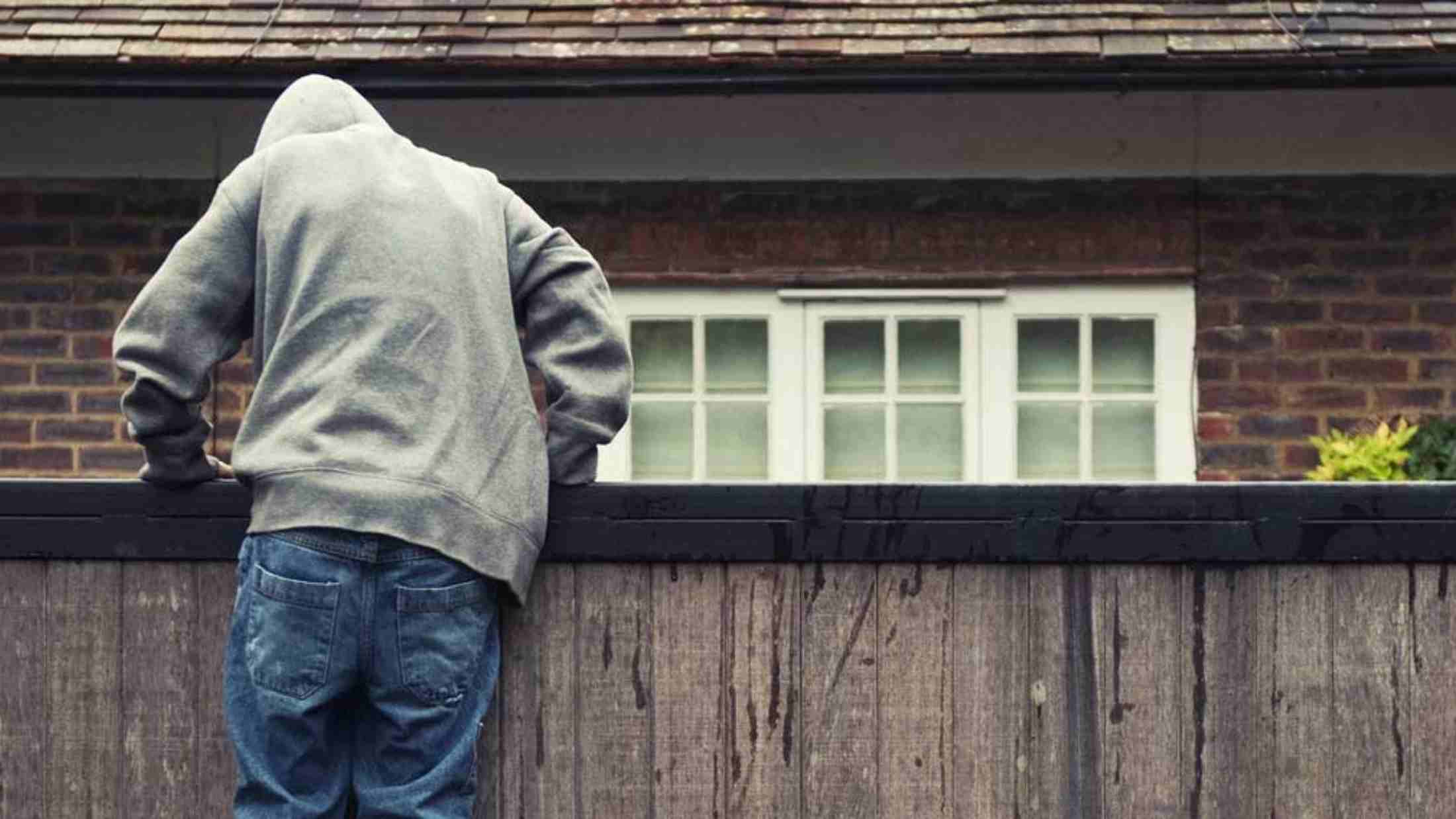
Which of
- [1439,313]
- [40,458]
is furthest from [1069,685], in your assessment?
[40,458]

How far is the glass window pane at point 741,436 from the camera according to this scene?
6.90 metres

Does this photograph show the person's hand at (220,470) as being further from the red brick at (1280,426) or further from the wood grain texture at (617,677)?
the red brick at (1280,426)

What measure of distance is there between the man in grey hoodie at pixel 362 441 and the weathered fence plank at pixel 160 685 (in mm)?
291

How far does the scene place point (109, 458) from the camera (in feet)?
22.7

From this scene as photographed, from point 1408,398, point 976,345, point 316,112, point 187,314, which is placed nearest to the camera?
point 187,314

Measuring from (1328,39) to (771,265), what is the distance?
183 centimetres

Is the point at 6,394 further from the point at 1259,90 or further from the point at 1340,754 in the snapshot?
the point at 1340,754

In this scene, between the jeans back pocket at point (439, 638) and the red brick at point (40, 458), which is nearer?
the jeans back pocket at point (439, 638)

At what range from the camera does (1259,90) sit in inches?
260

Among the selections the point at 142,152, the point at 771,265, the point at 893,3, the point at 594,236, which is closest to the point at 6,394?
the point at 142,152

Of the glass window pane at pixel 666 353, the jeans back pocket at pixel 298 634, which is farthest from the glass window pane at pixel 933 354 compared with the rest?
the jeans back pocket at pixel 298 634

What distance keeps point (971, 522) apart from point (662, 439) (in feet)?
11.6

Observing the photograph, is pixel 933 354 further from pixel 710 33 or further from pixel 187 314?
pixel 187 314

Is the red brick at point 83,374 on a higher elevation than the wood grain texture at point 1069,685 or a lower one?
higher
